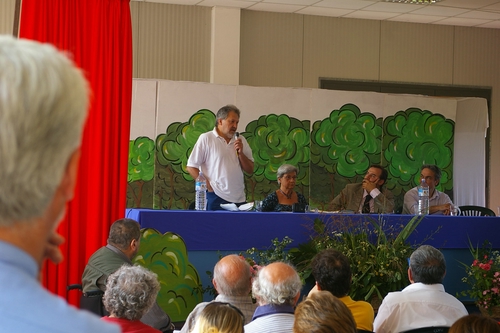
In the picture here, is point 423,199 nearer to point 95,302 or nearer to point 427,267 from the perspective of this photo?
point 427,267

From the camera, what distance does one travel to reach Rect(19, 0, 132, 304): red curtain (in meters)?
4.21

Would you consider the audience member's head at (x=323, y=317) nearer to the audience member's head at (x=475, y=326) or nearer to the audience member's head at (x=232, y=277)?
the audience member's head at (x=475, y=326)

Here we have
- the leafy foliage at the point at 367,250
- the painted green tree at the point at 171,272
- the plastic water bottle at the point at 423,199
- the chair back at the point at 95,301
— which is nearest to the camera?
the chair back at the point at 95,301

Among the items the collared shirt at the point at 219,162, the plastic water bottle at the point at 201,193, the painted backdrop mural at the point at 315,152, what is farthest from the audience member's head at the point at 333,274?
the painted backdrop mural at the point at 315,152

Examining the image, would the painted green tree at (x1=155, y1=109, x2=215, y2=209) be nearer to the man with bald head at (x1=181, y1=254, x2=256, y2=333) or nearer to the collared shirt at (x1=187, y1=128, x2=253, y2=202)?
the collared shirt at (x1=187, y1=128, x2=253, y2=202)

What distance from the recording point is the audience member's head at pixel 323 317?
7.74ft

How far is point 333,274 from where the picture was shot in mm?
3373

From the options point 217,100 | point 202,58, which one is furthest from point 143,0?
point 217,100

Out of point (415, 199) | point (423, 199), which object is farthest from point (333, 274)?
point (415, 199)

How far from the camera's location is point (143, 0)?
876cm

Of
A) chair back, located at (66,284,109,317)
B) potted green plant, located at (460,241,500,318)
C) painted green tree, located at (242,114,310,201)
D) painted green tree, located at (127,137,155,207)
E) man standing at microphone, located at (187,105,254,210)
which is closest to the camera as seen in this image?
chair back, located at (66,284,109,317)

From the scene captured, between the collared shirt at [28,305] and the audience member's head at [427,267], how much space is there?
3073mm

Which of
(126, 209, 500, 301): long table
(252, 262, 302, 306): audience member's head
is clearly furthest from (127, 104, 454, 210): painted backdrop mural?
(252, 262, 302, 306): audience member's head

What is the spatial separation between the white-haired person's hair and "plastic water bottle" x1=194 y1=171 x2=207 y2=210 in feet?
15.7
